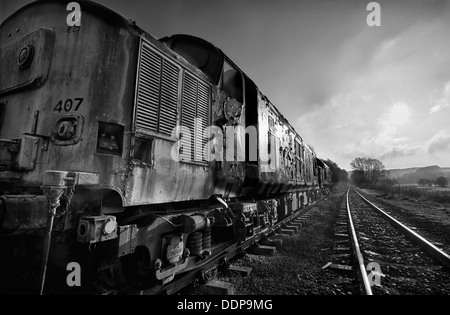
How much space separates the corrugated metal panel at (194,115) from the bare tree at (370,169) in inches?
2949

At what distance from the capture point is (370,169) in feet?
248

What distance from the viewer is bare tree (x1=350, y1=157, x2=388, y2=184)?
2798 inches

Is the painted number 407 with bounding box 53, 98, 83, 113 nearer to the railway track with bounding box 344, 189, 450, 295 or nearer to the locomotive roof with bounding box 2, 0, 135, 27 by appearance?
the locomotive roof with bounding box 2, 0, 135, 27

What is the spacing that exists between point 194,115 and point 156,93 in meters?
0.85

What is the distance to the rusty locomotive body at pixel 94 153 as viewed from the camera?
7.43 feet

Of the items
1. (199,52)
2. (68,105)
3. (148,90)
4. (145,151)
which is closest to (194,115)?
(148,90)

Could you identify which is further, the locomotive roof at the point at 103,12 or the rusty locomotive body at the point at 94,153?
the locomotive roof at the point at 103,12

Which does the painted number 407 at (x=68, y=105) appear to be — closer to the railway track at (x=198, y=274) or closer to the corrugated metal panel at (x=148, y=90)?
the corrugated metal panel at (x=148, y=90)

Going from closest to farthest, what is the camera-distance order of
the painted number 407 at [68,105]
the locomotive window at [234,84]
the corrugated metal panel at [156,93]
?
the painted number 407 at [68,105], the corrugated metal panel at [156,93], the locomotive window at [234,84]

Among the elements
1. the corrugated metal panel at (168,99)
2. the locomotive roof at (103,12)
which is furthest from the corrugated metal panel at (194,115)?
the locomotive roof at (103,12)

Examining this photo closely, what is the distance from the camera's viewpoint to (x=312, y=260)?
5.07 m

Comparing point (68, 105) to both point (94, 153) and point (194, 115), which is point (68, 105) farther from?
point (194, 115)
